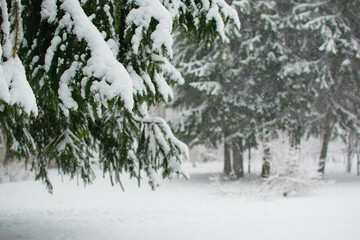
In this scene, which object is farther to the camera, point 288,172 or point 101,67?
point 288,172

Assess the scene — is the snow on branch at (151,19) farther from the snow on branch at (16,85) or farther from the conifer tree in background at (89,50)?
the snow on branch at (16,85)

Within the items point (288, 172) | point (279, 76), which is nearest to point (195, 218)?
point (288, 172)

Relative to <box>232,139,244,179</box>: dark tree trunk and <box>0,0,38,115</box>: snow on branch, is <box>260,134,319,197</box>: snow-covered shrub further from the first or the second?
<box>0,0,38,115</box>: snow on branch

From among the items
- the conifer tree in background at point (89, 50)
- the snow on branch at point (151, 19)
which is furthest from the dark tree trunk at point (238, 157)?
the snow on branch at point (151, 19)

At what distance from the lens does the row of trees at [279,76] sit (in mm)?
12914

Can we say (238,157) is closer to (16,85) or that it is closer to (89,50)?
(89,50)

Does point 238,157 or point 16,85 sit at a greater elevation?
point 16,85

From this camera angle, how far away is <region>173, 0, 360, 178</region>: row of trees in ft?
42.4

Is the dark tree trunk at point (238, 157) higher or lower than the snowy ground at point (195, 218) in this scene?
higher

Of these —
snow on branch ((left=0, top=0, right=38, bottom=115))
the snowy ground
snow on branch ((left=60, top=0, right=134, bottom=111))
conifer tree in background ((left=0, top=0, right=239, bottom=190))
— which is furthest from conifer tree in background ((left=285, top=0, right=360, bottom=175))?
snow on branch ((left=0, top=0, right=38, bottom=115))

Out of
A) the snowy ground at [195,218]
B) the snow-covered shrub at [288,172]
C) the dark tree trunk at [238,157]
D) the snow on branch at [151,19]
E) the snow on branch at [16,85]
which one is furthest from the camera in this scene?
the dark tree trunk at [238,157]

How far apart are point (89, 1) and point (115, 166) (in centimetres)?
277

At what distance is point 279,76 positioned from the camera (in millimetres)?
13305

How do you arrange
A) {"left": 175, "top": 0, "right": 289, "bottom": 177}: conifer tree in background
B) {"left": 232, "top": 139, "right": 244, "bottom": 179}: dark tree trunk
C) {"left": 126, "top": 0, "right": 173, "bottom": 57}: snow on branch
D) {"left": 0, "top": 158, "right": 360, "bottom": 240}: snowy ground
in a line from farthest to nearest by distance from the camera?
{"left": 232, "top": 139, "right": 244, "bottom": 179}: dark tree trunk
{"left": 175, "top": 0, "right": 289, "bottom": 177}: conifer tree in background
{"left": 0, "top": 158, "right": 360, "bottom": 240}: snowy ground
{"left": 126, "top": 0, "right": 173, "bottom": 57}: snow on branch
